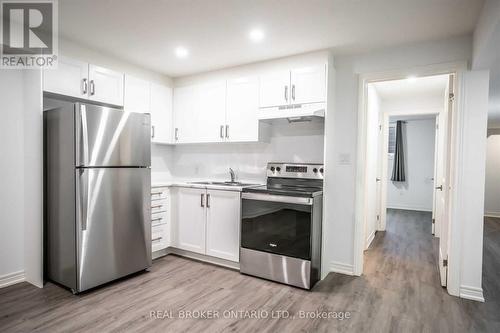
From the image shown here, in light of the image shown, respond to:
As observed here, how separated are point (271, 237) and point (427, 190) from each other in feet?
20.0

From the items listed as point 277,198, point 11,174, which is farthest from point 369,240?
point 11,174

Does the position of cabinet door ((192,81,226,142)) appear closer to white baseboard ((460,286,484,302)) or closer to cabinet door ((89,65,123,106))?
cabinet door ((89,65,123,106))

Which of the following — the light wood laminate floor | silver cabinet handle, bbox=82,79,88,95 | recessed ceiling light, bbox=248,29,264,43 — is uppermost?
recessed ceiling light, bbox=248,29,264,43

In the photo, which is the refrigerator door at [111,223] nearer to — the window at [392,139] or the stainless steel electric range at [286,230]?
the stainless steel electric range at [286,230]

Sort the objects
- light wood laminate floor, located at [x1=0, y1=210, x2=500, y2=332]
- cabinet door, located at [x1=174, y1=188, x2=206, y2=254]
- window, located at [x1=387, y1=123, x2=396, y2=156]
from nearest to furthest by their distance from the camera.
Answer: light wood laminate floor, located at [x1=0, y1=210, x2=500, y2=332], cabinet door, located at [x1=174, y1=188, x2=206, y2=254], window, located at [x1=387, y1=123, x2=396, y2=156]

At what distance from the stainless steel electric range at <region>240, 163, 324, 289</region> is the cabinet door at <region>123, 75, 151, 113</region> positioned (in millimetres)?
1721

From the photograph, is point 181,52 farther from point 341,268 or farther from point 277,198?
point 341,268

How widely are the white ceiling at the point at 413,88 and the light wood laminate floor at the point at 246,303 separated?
2.38m

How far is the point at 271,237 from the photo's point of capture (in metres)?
2.94

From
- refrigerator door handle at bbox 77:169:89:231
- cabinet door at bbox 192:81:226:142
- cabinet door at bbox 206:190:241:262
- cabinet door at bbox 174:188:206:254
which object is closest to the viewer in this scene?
refrigerator door handle at bbox 77:169:89:231

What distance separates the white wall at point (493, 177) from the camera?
6859 millimetres

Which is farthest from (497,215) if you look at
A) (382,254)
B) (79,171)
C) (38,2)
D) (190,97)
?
(38,2)

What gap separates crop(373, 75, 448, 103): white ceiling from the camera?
12.4 ft

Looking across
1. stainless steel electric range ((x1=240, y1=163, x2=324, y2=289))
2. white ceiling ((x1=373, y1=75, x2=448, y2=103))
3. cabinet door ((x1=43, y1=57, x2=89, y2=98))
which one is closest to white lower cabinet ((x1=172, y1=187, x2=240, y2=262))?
stainless steel electric range ((x1=240, y1=163, x2=324, y2=289))
